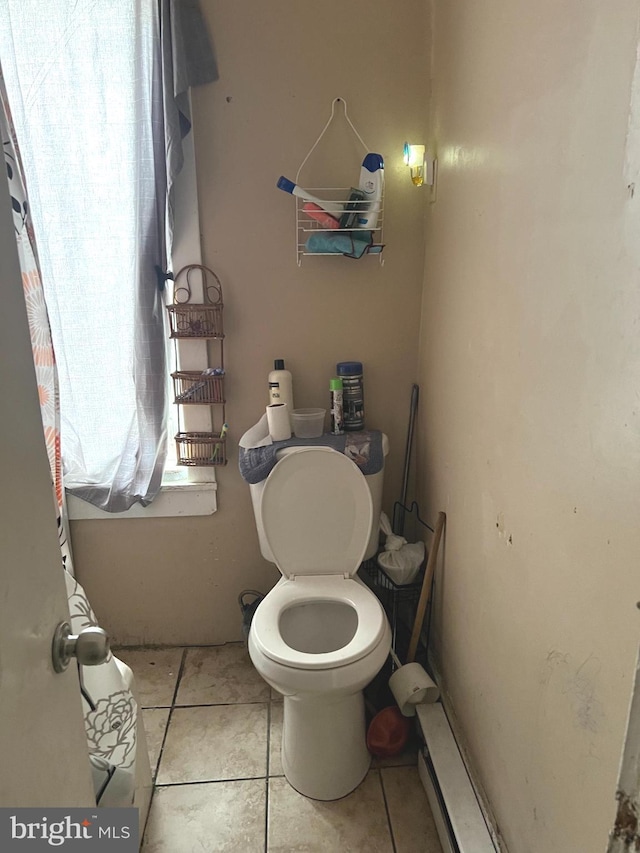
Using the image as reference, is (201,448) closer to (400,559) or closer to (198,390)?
(198,390)

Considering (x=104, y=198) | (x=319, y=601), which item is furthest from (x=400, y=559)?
(x=104, y=198)

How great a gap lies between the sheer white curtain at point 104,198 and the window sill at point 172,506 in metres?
0.06

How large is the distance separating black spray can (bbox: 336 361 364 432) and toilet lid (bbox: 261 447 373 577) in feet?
0.56

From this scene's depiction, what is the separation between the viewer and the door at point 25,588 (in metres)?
0.62

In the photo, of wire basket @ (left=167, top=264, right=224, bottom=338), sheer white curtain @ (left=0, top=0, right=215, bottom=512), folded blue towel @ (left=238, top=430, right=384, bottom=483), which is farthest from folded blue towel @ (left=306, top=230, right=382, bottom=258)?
folded blue towel @ (left=238, top=430, right=384, bottom=483)

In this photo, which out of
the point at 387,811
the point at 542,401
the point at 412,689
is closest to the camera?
the point at 542,401

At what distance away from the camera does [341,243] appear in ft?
5.73

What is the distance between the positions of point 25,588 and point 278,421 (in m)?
1.20

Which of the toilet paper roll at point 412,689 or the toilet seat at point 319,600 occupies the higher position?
the toilet seat at point 319,600

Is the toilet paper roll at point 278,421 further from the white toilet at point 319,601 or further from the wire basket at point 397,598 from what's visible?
the wire basket at point 397,598

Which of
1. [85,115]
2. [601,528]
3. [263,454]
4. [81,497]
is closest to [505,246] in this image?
[601,528]

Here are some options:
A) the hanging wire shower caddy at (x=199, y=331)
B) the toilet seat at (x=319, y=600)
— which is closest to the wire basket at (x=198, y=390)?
the hanging wire shower caddy at (x=199, y=331)

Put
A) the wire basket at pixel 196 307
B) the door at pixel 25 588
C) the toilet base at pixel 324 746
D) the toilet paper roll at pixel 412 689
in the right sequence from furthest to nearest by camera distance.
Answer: the wire basket at pixel 196 307, the toilet paper roll at pixel 412 689, the toilet base at pixel 324 746, the door at pixel 25 588

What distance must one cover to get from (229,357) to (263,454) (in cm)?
37
